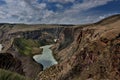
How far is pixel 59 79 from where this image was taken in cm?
8488

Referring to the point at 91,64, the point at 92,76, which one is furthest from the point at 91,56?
the point at 92,76

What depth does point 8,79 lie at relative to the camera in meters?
10.5

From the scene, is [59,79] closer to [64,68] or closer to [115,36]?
[64,68]

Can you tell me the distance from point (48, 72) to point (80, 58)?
70.8 ft

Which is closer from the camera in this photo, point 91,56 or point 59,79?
point 91,56

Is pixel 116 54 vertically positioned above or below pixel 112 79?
above

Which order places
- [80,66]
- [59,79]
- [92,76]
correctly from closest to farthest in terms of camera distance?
[92,76], [80,66], [59,79]

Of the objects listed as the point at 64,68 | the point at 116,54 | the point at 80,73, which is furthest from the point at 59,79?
the point at 116,54

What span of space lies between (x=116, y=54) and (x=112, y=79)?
5.30 m

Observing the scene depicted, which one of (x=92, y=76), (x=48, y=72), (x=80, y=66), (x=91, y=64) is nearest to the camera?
(x=92, y=76)

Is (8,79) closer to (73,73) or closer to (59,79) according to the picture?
(73,73)

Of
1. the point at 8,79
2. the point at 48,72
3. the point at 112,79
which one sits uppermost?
the point at 8,79

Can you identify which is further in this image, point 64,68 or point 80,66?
point 64,68

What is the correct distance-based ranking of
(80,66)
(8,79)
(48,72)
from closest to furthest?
(8,79)
(80,66)
(48,72)
